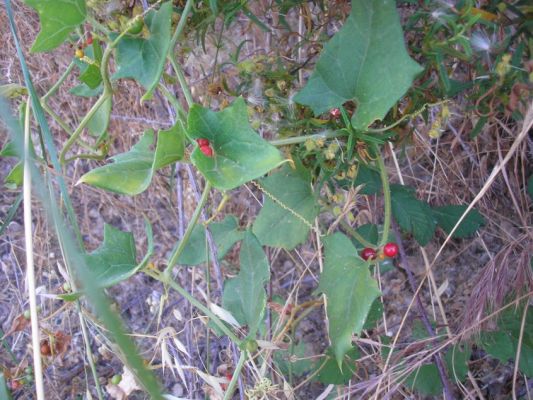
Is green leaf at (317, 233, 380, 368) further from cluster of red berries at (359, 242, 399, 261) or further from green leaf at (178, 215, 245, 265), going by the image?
green leaf at (178, 215, 245, 265)

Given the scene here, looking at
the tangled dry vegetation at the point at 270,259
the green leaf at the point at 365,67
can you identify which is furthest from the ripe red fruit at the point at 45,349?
the green leaf at the point at 365,67

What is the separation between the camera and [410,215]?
0.96m

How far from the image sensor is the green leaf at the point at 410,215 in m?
0.95

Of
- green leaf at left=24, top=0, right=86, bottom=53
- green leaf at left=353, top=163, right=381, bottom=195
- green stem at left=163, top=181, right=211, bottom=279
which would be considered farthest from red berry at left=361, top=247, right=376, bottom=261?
green leaf at left=24, top=0, right=86, bottom=53

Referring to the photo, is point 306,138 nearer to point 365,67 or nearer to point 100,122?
point 365,67

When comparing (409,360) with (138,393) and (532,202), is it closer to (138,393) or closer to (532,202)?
(532,202)

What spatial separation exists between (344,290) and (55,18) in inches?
19.0

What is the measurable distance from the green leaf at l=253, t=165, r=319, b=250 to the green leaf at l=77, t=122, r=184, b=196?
0.21 meters

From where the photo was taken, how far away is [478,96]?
730mm

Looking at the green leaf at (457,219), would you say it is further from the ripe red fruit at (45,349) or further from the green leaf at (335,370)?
the ripe red fruit at (45,349)

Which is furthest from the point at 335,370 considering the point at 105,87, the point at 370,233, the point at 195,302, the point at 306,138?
the point at 105,87

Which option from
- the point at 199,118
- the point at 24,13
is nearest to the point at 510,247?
the point at 199,118

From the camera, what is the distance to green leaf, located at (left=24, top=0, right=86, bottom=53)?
0.67 metres

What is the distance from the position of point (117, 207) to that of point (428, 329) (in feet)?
3.43
